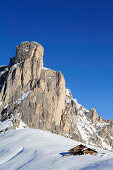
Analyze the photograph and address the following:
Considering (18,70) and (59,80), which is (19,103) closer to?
(18,70)

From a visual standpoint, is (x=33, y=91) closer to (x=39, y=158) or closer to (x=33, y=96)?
(x=33, y=96)

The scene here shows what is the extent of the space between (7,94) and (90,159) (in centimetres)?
10271

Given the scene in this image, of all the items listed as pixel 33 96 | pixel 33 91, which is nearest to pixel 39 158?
pixel 33 96

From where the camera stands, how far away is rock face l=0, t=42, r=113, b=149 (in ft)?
379

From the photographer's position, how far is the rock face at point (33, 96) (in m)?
116

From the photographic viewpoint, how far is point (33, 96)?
395ft

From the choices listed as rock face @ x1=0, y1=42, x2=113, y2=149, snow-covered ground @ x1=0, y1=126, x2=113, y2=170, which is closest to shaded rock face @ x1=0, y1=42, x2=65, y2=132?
rock face @ x1=0, y1=42, x2=113, y2=149

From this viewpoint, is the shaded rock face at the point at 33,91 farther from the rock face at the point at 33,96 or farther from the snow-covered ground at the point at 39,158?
the snow-covered ground at the point at 39,158

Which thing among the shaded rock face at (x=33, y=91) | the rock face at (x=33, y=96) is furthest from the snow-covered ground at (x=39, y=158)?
the shaded rock face at (x=33, y=91)

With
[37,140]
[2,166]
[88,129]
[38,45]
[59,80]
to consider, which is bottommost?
[2,166]

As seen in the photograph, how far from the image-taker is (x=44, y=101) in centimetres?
12375

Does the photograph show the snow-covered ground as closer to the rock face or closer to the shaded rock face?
the rock face

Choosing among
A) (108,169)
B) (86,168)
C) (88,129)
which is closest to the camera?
(108,169)

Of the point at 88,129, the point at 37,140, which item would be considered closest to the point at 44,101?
the point at 88,129
